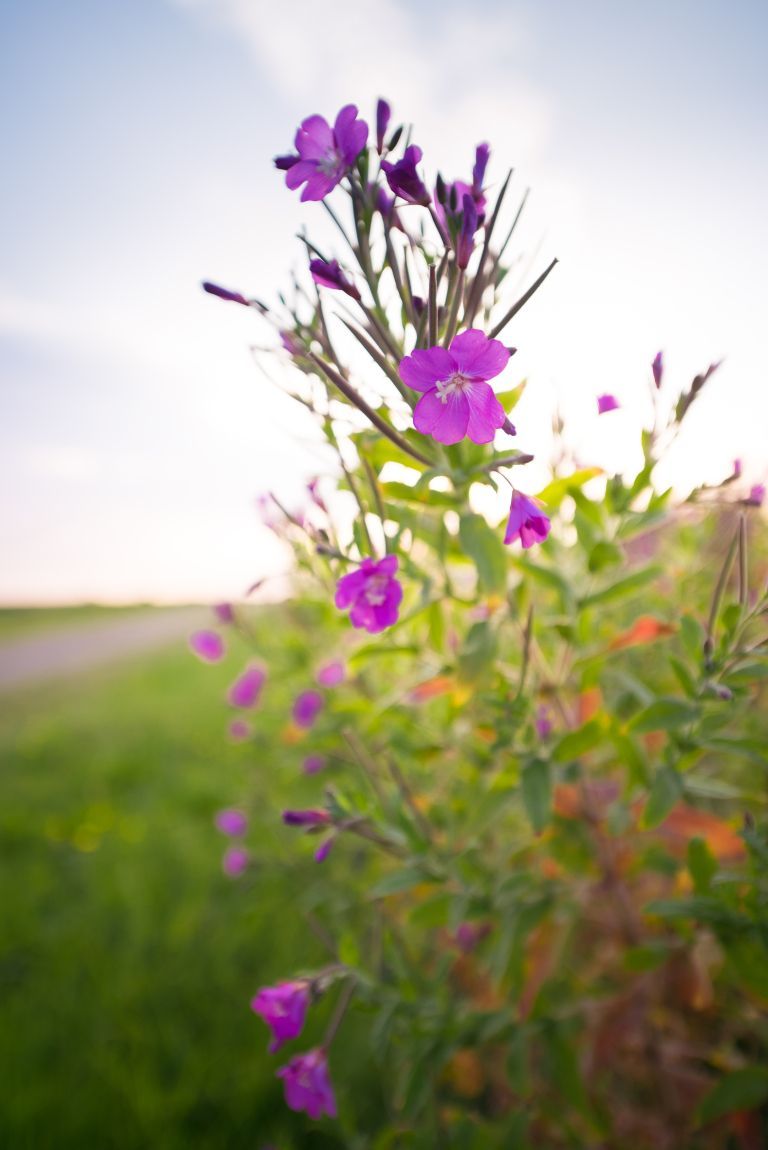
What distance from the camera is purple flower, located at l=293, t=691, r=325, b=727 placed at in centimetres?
210

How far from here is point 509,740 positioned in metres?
1.33

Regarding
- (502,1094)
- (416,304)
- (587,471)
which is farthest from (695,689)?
(502,1094)

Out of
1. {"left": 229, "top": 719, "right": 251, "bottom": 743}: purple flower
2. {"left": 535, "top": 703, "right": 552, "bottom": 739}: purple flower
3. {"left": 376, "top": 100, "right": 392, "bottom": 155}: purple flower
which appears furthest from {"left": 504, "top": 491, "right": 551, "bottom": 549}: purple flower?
{"left": 229, "top": 719, "right": 251, "bottom": 743}: purple flower

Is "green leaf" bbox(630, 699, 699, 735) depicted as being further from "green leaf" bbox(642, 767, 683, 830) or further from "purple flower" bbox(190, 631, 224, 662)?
"purple flower" bbox(190, 631, 224, 662)

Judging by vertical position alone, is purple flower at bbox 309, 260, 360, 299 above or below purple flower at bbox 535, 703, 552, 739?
above

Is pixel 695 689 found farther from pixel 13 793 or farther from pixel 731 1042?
pixel 13 793

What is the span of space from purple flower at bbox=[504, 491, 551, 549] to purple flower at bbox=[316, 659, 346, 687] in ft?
4.01

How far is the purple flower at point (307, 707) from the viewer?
82.7 inches

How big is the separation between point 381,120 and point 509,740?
1.07 meters

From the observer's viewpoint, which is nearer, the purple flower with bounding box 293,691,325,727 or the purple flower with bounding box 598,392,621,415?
the purple flower with bounding box 598,392,621,415

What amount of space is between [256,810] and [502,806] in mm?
2163

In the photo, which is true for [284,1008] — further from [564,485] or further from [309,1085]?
[564,485]

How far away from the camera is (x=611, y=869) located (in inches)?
64.1

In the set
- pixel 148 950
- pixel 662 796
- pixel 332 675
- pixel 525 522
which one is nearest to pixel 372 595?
pixel 525 522
